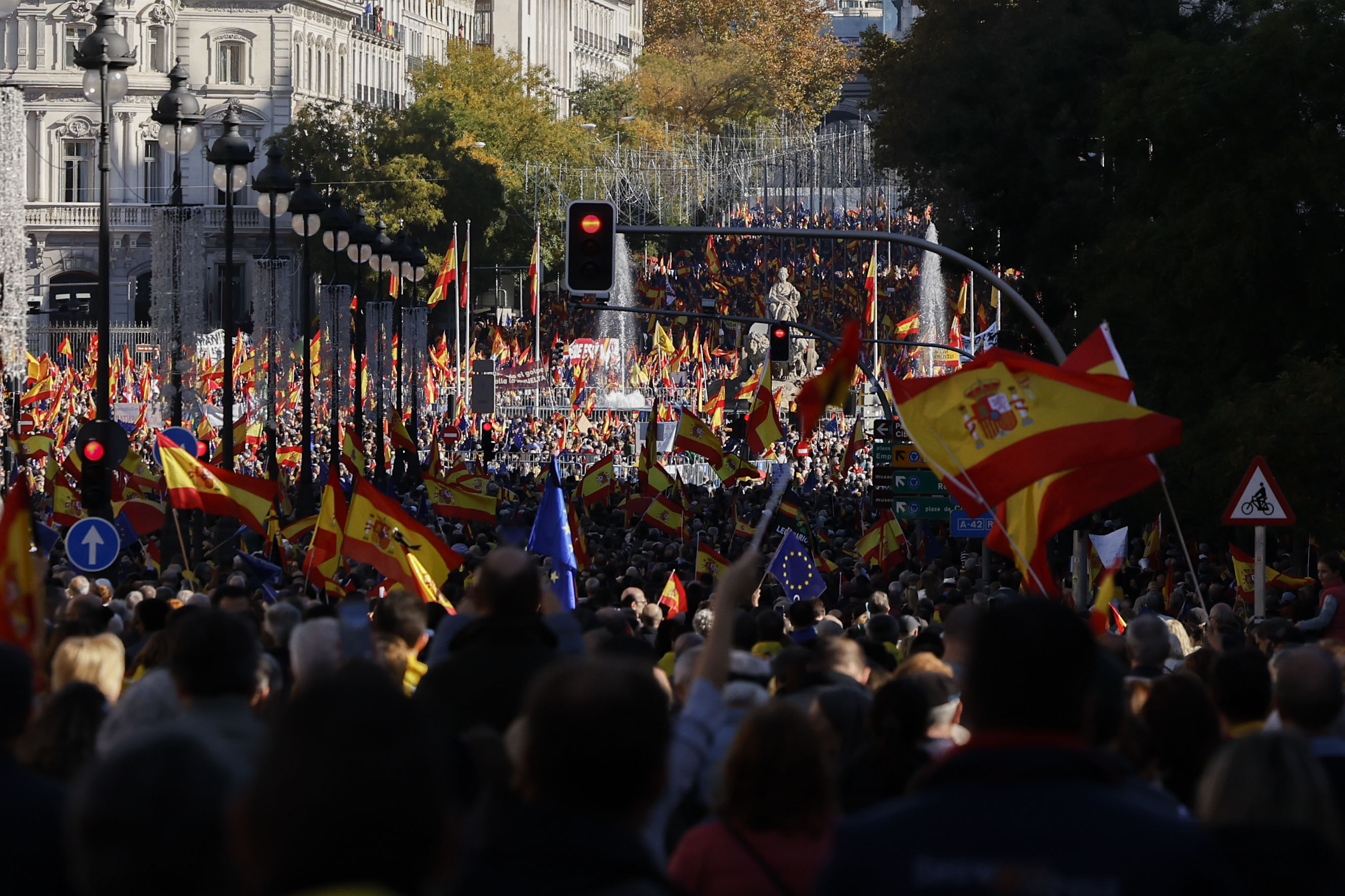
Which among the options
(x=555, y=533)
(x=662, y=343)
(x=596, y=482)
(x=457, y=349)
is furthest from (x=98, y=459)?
(x=457, y=349)

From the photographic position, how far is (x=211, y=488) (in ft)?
62.4

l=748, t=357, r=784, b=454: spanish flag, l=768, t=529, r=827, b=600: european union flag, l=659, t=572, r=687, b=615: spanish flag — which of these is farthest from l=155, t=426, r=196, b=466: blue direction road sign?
l=748, t=357, r=784, b=454: spanish flag

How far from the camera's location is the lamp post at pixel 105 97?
20.8 m

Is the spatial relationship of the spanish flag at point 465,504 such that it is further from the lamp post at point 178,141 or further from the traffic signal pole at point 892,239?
the traffic signal pole at point 892,239

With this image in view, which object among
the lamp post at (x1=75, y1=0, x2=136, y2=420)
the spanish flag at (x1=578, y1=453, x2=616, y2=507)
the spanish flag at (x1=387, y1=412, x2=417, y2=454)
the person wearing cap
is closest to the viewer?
the person wearing cap

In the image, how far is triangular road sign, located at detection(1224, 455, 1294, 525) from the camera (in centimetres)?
1489

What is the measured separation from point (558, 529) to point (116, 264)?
272 feet

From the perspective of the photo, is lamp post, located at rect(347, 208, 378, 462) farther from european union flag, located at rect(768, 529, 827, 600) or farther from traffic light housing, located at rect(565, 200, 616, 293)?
european union flag, located at rect(768, 529, 827, 600)

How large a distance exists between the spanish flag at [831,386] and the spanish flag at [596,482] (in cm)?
2139

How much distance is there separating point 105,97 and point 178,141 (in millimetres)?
5388

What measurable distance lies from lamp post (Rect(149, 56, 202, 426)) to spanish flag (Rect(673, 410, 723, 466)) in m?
7.32

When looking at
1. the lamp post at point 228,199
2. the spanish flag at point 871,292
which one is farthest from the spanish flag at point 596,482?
the spanish flag at point 871,292

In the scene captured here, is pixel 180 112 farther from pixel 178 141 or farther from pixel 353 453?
pixel 353 453

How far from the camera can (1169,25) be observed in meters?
35.4
